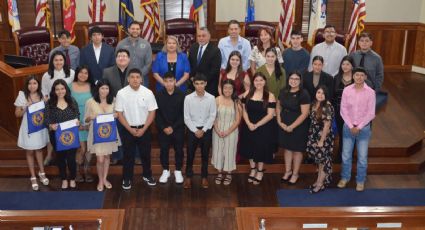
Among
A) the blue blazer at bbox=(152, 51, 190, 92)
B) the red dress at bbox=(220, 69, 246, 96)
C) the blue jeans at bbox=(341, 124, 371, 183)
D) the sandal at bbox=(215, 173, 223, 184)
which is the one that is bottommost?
the sandal at bbox=(215, 173, 223, 184)

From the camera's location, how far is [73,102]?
6.89 metres

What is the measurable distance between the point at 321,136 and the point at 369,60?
1.48 meters

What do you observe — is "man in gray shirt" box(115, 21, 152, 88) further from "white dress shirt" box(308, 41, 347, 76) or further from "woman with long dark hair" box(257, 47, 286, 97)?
"white dress shirt" box(308, 41, 347, 76)

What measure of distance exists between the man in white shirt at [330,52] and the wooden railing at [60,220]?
4.06 meters

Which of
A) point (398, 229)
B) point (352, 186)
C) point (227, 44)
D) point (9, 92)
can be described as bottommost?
point (352, 186)

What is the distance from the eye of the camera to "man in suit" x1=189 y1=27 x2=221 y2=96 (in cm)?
752

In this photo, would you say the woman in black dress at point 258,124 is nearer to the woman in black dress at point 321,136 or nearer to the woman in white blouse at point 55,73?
the woman in black dress at point 321,136

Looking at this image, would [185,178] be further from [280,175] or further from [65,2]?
[65,2]

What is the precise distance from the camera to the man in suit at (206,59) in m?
7.52

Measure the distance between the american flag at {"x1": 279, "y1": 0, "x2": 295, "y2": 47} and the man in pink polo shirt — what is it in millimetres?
3005

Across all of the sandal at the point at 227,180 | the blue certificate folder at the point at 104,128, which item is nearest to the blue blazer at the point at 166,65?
the blue certificate folder at the point at 104,128

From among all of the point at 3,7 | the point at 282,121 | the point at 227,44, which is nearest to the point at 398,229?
the point at 282,121

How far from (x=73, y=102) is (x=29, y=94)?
0.52 meters

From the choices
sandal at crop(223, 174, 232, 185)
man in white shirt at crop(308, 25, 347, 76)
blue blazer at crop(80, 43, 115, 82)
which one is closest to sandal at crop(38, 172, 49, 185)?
blue blazer at crop(80, 43, 115, 82)
